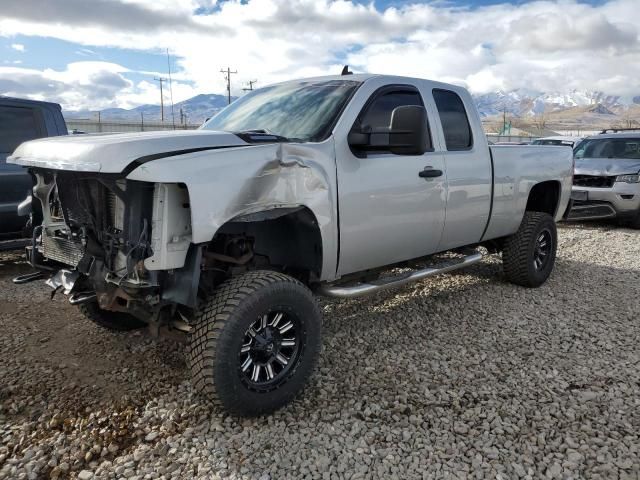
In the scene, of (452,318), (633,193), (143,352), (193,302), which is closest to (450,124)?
(452,318)

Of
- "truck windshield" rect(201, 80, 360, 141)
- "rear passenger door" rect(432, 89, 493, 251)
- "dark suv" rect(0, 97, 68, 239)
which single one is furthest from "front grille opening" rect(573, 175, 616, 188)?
"dark suv" rect(0, 97, 68, 239)

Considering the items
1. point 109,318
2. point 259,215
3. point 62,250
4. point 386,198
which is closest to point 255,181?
point 259,215

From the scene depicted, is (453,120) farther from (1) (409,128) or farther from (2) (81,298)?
(2) (81,298)

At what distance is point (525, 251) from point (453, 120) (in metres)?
1.75

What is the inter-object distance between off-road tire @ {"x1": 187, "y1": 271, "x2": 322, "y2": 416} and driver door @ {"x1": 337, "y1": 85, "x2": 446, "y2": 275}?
26.4 inches

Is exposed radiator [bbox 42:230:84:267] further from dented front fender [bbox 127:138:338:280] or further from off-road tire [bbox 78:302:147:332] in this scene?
dented front fender [bbox 127:138:338:280]


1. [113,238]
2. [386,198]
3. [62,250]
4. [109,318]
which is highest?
[386,198]

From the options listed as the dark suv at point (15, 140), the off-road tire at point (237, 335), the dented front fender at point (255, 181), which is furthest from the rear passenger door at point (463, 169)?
the dark suv at point (15, 140)

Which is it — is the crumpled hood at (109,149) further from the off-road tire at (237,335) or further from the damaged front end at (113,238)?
the off-road tire at (237,335)

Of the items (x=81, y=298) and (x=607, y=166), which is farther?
(x=607, y=166)

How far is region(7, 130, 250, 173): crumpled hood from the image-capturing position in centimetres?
266

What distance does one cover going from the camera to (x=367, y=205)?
3.67 meters

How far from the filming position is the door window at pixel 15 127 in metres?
5.84

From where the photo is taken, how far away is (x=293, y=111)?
3.89 m
